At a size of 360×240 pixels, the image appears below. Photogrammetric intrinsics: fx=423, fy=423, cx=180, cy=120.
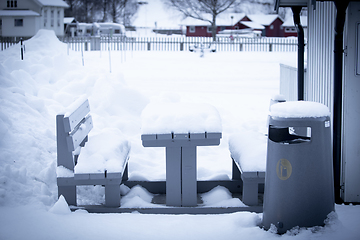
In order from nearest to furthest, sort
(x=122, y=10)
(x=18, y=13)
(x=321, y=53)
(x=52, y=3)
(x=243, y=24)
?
(x=321, y=53), (x=18, y=13), (x=52, y=3), (x=243, y=24), (x=122, y=10)

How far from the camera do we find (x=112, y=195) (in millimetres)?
4078

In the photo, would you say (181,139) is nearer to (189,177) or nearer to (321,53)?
(189,177)

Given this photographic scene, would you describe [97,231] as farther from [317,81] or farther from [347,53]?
[317,81]

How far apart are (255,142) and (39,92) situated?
16.8 ft

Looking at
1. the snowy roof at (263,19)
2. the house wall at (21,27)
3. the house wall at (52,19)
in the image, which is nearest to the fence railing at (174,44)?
the house wall at (21,27)

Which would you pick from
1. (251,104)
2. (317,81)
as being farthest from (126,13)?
(317,81)

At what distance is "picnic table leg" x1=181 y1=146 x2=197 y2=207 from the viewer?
4.13 metres

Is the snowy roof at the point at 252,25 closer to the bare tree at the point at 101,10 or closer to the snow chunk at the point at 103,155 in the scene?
the bare tree at the point at 101,10

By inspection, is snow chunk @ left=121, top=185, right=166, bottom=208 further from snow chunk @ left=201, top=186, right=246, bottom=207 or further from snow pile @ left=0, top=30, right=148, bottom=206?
snow chunk @ left=201, top=186, right=246, bottom=207

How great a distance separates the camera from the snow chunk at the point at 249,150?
13.2ft

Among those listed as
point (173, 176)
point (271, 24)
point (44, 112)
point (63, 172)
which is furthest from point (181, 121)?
point (271, 24)

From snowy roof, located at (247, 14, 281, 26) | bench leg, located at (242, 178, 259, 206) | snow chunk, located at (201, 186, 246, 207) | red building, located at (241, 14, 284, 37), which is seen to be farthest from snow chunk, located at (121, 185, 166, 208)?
red building, located at (241, 14, 284, 37)

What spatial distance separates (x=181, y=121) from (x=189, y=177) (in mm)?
570

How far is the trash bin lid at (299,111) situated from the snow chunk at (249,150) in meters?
0.91
